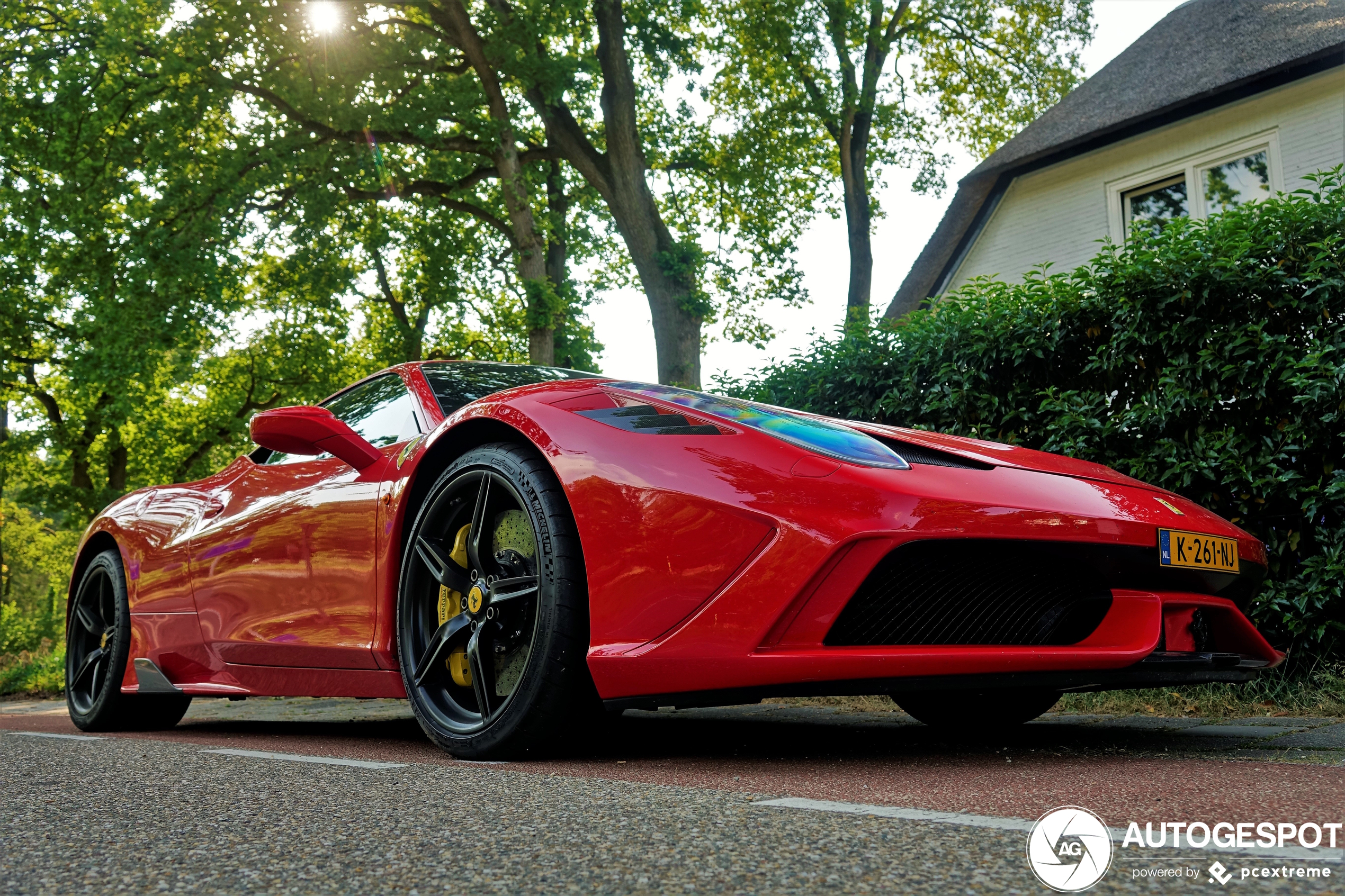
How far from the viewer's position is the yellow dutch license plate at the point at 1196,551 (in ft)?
8.96

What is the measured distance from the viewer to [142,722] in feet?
15.9

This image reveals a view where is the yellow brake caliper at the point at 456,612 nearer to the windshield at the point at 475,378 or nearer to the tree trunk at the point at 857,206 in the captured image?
the windshield at the point at 475,378

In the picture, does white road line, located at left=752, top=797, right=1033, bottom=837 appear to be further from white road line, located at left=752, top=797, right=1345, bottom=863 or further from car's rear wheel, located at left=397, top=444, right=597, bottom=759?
car's rear wheel, located at left=397, top=444, right=597, bottom=759

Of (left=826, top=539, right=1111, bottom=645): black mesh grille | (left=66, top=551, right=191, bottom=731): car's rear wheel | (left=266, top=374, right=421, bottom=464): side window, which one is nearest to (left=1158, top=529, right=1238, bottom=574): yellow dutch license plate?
(left=826, top=539, right=1111, bottom=645): black mesh grille

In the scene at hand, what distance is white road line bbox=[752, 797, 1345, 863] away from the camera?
147 cm

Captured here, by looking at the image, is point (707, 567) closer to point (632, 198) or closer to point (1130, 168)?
point (632, 198)

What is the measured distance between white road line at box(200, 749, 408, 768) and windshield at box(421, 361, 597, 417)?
3.66 feet

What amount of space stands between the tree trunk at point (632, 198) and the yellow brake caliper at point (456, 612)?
9.98 meters

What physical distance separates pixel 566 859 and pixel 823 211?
76.9 feet

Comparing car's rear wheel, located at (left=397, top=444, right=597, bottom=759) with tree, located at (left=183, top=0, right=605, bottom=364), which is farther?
tree, located at (left=183, top=0, right=605, bottom=364)

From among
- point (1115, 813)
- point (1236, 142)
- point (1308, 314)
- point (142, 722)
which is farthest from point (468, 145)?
point (1115, 813)

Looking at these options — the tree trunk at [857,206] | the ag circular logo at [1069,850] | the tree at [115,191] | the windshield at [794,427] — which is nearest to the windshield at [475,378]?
the windshield at [794,427]

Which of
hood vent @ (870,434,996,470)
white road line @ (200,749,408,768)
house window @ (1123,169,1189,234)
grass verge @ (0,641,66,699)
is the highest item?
house window @ (1123,169,1189,234)

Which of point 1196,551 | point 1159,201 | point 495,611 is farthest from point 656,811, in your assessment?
point 1159,201
